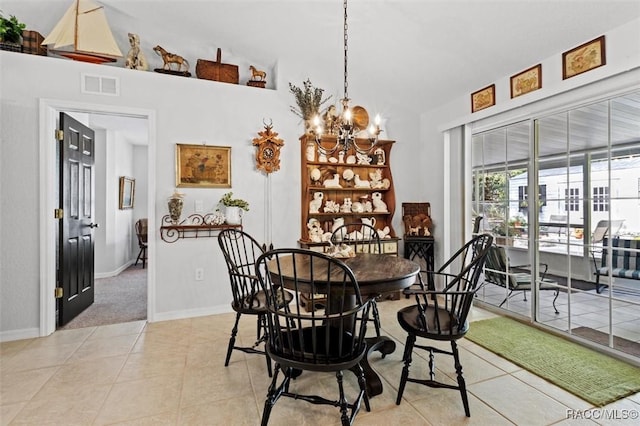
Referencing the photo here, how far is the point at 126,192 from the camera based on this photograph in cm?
608

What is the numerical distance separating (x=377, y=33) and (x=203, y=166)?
223 cm

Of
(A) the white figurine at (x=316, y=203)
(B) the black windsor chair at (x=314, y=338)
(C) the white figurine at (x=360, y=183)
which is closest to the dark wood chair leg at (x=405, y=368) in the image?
(B) the black windsor chair at (x=314, y=338)

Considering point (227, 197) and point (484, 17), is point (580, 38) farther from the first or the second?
point (227, 197)

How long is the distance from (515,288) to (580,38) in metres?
2.32

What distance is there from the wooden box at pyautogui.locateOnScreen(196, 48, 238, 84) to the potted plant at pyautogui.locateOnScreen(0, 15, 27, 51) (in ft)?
5.02

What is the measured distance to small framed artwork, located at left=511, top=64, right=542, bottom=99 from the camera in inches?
114

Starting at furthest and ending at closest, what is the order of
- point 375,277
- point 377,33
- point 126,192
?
1. point 126,192
2. point 377,33
3. point 375,277

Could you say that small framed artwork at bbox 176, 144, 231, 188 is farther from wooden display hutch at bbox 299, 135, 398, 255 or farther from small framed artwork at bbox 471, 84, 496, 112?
small framed artwork at bbox 471, 84, 496, 112

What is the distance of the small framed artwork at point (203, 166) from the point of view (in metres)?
3.36

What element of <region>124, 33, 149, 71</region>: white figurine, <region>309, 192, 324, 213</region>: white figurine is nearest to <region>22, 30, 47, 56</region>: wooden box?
<region>124, 33, 149, 71</region>: white figurine

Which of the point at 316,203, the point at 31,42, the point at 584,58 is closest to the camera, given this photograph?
the point at 584,58

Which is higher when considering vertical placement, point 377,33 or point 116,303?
point 377,33

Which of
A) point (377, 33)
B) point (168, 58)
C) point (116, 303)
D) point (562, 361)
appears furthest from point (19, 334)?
point (562, 361)

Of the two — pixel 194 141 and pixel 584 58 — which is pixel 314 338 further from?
pixel 584 58
